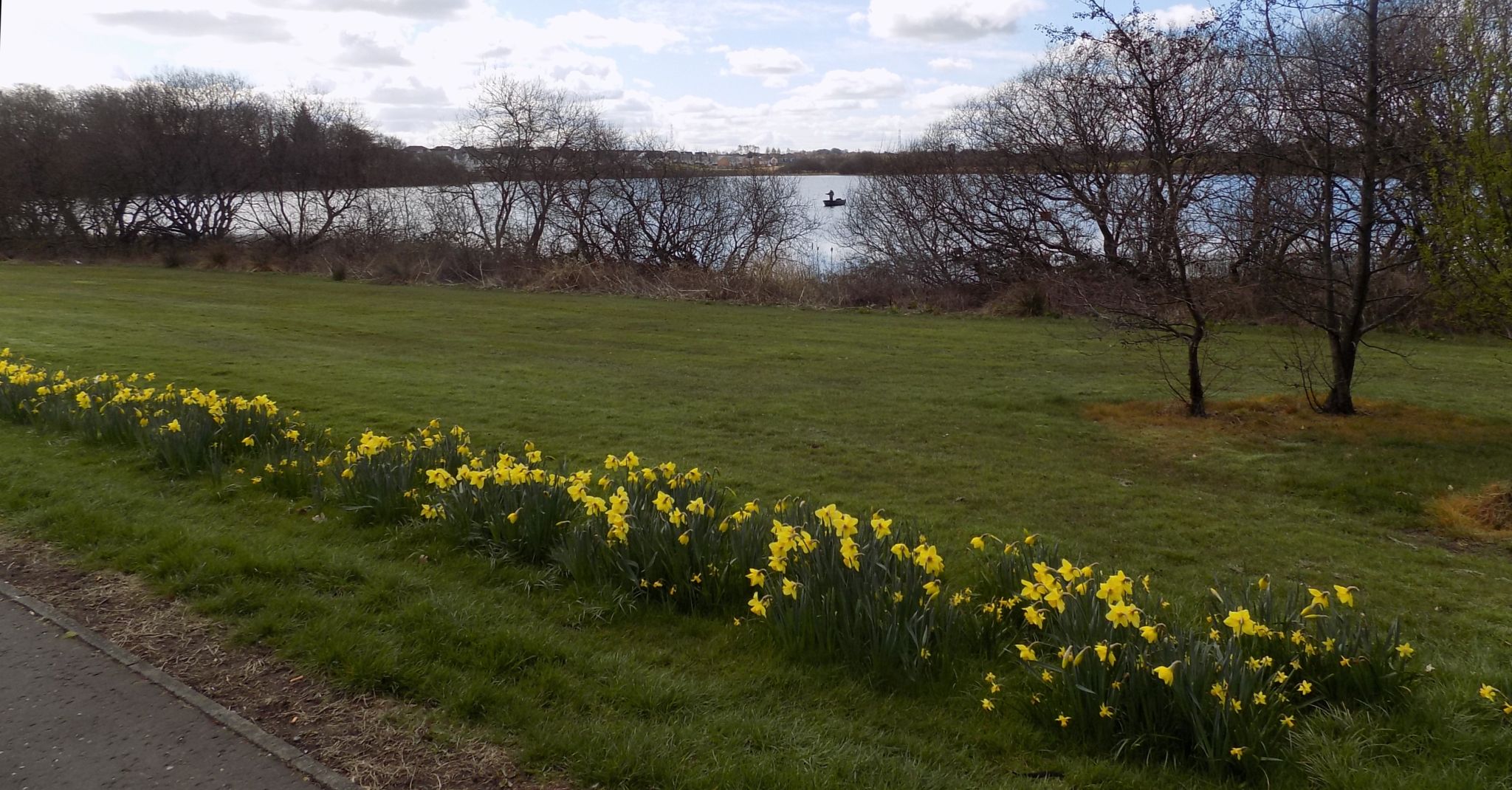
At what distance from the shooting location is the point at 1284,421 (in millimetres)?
9977

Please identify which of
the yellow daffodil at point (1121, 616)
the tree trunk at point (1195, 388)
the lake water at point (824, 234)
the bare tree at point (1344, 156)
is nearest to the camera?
the yellow daffodil at point (1121, 616)

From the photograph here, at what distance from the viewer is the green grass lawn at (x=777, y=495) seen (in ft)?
11.1

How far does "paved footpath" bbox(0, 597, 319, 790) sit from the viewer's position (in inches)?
125

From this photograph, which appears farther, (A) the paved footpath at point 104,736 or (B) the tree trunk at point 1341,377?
(B) the tree trunk at point 1341,377

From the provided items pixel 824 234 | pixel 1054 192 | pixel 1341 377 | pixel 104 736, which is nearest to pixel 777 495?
pixel 104 736

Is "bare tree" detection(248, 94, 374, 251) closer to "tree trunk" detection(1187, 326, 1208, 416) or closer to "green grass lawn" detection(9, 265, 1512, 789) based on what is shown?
"green grass lawn" detection(9, 265, 1512, 789)

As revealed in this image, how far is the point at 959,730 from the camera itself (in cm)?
351

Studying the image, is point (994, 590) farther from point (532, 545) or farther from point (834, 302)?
point (834, 302)

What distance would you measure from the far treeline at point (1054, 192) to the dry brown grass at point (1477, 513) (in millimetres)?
1287

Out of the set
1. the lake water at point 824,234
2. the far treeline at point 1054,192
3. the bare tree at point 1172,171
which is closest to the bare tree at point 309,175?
the far treeline at point 1054,192

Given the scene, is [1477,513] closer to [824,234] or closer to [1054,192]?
[1054,192]

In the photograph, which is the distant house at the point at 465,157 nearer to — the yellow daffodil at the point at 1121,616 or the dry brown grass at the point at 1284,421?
the dry brown grass at the point at 1284,421

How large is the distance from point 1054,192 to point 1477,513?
17.9 meters

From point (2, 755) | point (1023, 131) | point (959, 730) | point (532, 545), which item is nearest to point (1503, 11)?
point (959, 730)
